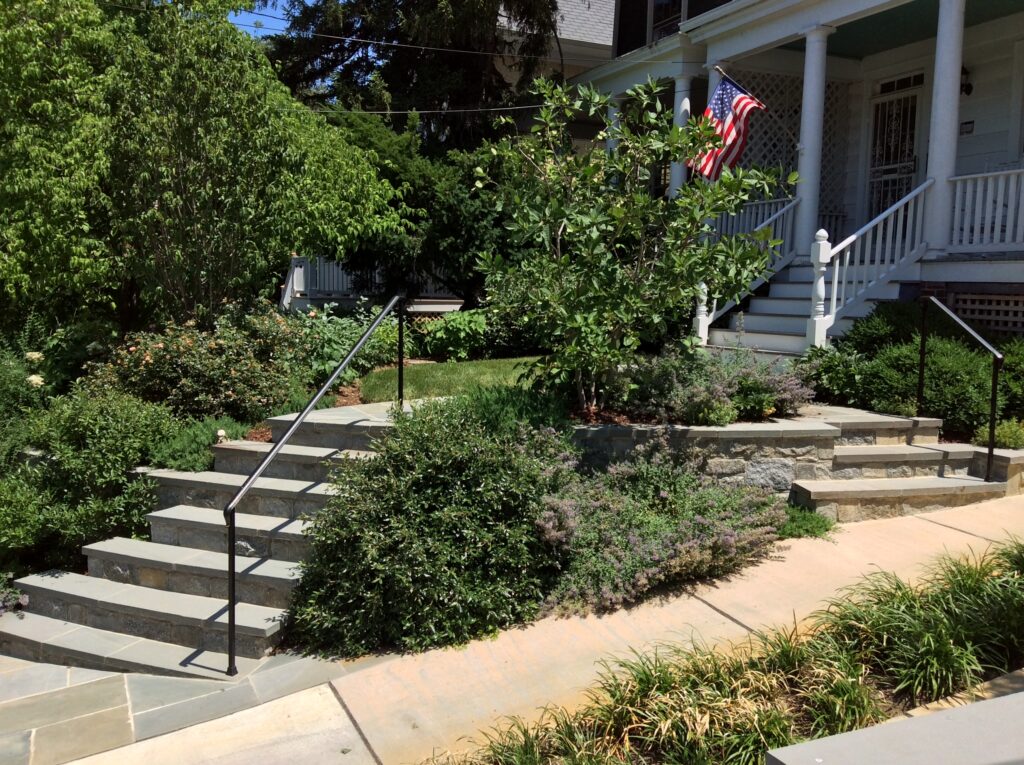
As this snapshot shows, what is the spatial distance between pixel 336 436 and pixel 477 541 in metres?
2.13

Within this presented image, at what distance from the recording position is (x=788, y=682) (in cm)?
360

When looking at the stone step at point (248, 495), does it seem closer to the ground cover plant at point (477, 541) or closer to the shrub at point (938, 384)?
the ground cover plant at point (477, 541)

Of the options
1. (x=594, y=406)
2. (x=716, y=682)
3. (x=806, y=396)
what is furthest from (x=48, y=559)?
(x=806, y=396)

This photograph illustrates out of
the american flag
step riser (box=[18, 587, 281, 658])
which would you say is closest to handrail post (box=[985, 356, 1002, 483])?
the american flag

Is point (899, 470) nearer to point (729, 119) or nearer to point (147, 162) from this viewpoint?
point (729, 119)

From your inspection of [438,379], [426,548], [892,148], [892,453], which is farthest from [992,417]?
[892,148]

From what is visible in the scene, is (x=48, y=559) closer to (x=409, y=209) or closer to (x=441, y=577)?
(x=441, y=577)

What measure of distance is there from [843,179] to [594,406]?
888cm

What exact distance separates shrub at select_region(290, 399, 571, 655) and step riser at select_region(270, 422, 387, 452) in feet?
3.47

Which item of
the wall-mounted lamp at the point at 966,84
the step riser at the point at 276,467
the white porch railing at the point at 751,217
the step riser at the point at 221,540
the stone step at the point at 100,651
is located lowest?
the stone step at the point at 100,651

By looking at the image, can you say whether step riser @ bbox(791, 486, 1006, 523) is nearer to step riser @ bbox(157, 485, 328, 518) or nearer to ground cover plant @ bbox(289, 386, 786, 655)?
ground cover plant @ bbox(289, 386, 786, 655)

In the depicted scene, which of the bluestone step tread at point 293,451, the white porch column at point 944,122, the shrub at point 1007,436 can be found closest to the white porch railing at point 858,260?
the white porch column at point 944,122

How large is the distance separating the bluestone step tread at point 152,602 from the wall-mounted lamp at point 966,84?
11.2 meters

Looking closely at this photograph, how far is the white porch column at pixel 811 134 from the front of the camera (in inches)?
404
